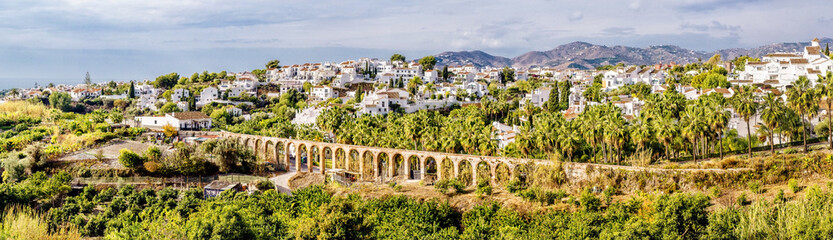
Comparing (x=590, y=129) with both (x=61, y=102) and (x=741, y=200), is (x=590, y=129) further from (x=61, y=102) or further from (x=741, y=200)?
(x=61, y=102)

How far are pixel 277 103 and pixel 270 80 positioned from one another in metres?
31.0

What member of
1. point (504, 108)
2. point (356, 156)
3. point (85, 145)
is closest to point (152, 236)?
point (356, 156)

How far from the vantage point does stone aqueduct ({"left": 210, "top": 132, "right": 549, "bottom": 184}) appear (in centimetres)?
3981

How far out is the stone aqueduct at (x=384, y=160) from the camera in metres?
39.8

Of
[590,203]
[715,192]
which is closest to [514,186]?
[590,203]

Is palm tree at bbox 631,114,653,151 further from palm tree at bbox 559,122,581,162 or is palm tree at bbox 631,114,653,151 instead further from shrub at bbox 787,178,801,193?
shrub at bbox 787,178,801,193

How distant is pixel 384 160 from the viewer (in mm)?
51250

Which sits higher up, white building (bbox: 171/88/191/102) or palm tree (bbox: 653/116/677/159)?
white building (bbox: 171/88/191/102)

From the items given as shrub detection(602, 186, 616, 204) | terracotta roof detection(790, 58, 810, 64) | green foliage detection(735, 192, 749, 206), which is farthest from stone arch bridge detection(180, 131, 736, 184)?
terracotta roof detection(790, 58, 810, 64)

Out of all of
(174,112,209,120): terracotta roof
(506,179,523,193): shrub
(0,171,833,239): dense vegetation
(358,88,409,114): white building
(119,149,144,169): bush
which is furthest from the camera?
(358,88,409,114): white building

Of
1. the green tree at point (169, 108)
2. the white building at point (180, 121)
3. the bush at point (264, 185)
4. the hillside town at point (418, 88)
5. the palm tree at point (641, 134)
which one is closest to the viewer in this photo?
the palm tree at point (641, 134)

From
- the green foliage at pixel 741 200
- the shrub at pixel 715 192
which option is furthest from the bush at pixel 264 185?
the green foliage at pixel 741 200

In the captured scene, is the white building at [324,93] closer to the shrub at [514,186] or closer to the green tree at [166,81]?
the green tree at [166,81]

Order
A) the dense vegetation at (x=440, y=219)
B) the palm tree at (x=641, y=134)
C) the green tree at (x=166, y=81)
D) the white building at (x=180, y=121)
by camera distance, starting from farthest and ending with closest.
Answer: the green tree at (x=166, y=81)
the white building at (x=180, y=121)
the palm tree at (x=641, y=134)
the dense vegetation at (x=440, y=219)
